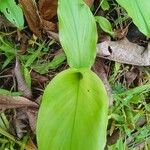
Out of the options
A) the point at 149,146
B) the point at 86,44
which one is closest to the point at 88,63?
the point at 86,44

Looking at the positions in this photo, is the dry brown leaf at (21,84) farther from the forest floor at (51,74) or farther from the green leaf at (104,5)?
the green leaf at (104,5)

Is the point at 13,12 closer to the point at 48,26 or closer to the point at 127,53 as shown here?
the point at 48,26

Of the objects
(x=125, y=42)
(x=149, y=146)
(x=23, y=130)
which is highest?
(x=125, y=42)

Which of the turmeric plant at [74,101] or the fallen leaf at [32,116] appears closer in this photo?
the turmeric plant at [74,101]

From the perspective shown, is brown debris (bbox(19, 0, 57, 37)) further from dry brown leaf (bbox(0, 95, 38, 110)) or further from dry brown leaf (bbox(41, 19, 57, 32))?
dry brown leaf (bbox(0, 95, 38, 110))

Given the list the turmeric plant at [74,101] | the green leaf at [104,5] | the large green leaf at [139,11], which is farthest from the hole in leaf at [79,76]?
the green leaf at [104,5]

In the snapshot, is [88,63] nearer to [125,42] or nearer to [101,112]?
[101,112]
